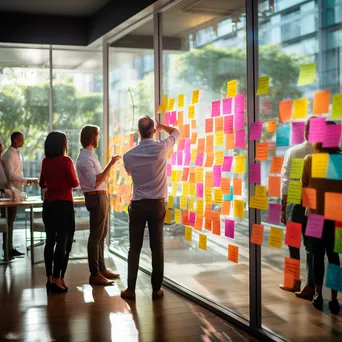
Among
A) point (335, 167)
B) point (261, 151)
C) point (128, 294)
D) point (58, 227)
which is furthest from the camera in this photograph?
point (58, 227)

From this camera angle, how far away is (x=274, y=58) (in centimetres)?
371

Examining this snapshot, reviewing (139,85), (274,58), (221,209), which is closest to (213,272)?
(221,209)

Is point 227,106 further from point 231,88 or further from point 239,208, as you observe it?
point 239,208

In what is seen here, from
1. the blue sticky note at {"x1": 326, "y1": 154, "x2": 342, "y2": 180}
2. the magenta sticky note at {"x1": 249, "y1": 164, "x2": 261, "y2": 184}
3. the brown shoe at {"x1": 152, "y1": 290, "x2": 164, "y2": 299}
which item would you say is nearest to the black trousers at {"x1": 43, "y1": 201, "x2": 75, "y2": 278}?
the brown shoe at {"x1": 152, "y1": 290, "x2": 164, "y2": 299}

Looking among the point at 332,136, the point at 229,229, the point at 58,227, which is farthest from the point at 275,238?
the point at 58,227

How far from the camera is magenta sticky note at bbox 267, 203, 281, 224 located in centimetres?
373

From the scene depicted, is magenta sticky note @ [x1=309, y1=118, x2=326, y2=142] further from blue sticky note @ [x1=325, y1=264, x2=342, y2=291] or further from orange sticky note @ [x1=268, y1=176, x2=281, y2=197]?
blue sticky note @ [x1=325, y1=264, x2=342, y2=291]

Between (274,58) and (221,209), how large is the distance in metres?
1.37

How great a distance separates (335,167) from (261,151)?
792 mm

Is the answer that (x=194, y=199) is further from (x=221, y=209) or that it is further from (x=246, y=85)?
(x=246, y=85)

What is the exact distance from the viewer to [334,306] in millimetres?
3268

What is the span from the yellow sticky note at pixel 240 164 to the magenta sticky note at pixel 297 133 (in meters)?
0.69

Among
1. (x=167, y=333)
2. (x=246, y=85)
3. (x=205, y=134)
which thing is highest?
Answer: (x=246, y=85)

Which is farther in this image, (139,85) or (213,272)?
(139,85)
